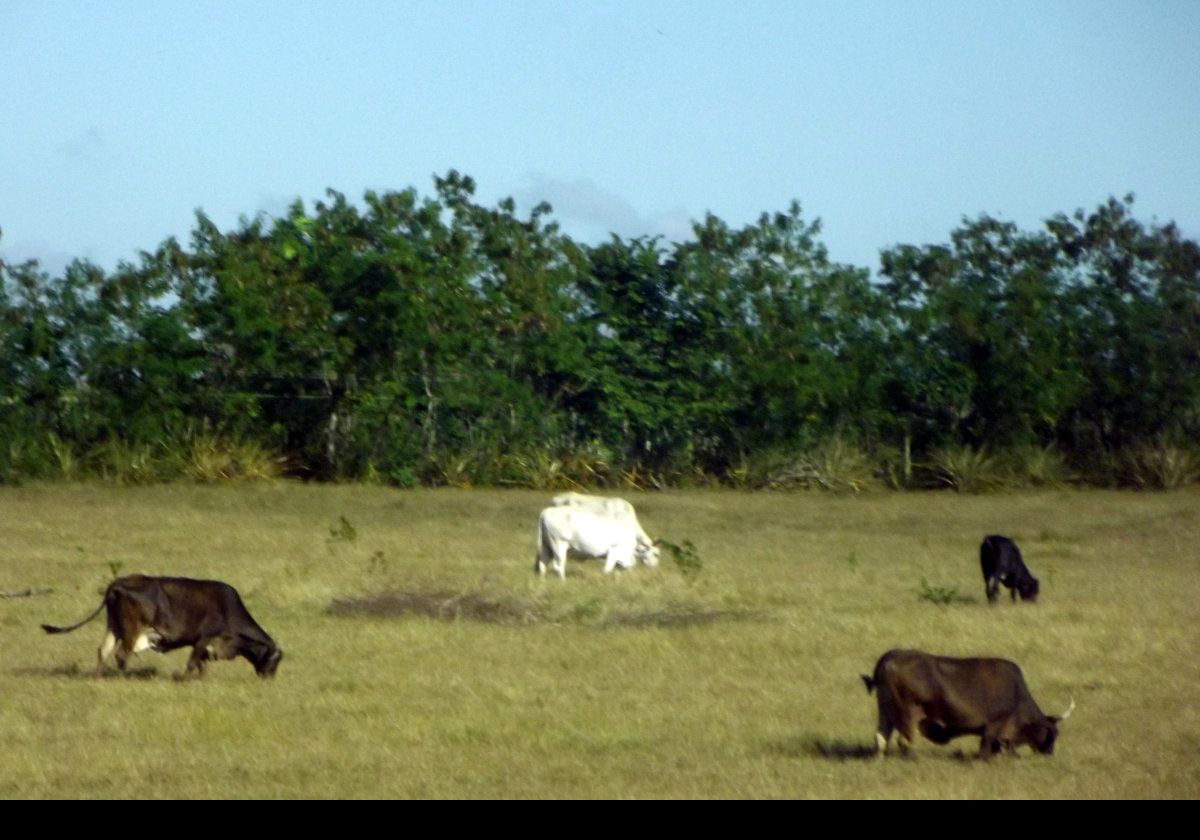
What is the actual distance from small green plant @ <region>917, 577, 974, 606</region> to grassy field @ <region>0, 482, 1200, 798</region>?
0.12 metres

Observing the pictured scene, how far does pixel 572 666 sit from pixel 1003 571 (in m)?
5.67

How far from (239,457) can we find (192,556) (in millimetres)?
11267

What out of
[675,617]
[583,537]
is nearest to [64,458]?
[583,537]

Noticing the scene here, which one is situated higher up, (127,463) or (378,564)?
(127,463)

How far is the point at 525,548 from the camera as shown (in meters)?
22.4

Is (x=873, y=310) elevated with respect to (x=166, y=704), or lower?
elevated

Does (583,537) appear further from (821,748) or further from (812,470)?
(812,470)

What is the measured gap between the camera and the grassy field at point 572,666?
31.1 ft

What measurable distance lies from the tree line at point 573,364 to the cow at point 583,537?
13.0 metres

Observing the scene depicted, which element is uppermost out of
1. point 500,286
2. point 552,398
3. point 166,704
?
point 500,286

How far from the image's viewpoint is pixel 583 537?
19.0 meters

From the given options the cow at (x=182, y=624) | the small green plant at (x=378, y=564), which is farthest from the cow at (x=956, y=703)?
the small green plant at (x=378, y=564)

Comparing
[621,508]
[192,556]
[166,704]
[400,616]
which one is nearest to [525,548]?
[621,508]
